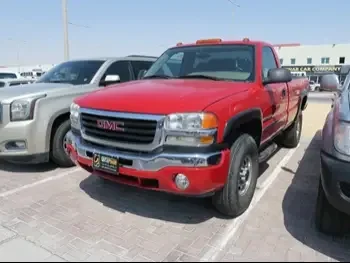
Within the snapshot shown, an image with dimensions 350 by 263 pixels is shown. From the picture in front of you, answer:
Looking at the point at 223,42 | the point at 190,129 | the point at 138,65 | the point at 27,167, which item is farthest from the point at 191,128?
the point at 138,65

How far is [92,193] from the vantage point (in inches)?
164

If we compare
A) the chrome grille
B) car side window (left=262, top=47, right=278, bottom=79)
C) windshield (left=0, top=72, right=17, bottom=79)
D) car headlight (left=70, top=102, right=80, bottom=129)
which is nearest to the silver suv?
car headlight (left=70, top=102, right=80, bottom=129)

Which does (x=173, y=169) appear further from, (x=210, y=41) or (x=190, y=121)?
(x=210, y=41)

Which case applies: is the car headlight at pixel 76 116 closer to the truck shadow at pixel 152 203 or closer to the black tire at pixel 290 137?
the truck shadow at pixel 152 203

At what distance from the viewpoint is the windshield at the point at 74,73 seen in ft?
18.7

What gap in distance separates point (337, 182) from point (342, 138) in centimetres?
36

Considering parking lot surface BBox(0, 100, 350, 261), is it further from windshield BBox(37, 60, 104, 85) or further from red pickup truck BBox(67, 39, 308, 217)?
windshield BBox(37, 60, 104, 85)

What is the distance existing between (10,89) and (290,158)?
16.5 feet

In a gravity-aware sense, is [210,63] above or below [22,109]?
above

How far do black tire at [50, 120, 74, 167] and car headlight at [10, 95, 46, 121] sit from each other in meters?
0.50

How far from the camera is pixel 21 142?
4.57 metres

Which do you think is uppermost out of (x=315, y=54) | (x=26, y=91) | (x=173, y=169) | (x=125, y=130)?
(x=315, y=54)

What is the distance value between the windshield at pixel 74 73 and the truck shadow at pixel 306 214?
3814 mm

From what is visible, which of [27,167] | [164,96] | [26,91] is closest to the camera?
[164,96]
